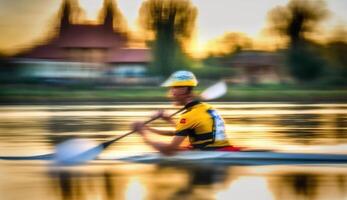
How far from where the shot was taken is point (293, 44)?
45.6 m

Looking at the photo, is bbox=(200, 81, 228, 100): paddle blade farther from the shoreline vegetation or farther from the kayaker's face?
the shoreline vegetation

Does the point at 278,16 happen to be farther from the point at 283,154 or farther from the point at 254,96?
the point at 283,154

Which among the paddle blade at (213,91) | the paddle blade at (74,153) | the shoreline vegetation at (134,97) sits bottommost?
the shoreline vegetation at (134,97)

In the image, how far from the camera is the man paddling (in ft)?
24.0

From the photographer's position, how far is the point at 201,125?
7.45 metres

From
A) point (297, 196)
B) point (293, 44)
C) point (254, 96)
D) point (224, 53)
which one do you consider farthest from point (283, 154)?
point (224, 53)

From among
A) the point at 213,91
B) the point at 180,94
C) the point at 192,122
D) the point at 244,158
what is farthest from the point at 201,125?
the point at 213,91

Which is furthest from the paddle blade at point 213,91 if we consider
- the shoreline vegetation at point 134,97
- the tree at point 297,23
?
the tree at point 297,23

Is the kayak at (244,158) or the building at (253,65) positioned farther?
the building at (253,65)

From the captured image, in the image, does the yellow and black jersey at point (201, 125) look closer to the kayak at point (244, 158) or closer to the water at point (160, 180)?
the kayak at point (244, 158)

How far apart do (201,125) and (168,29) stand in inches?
1702

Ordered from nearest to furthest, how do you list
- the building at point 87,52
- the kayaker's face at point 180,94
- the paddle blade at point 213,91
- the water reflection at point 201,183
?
the water reflection at point 201,183 → the kayaker's face at point 180,94 → the paddle blade at point 213,91 → the building at point 87,52

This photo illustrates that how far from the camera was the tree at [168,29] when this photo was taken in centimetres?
4816

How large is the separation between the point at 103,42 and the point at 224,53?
413 inches
